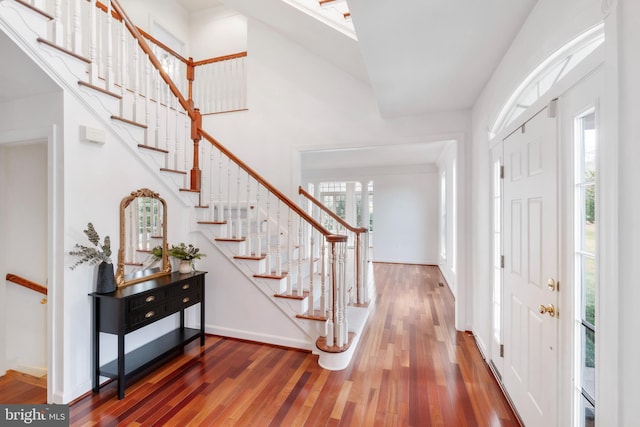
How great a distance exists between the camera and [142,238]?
8.32 feet

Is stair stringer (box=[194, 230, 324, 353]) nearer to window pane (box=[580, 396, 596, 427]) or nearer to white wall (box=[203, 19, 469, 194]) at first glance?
white wall (box=[203, 19, 469, 194])

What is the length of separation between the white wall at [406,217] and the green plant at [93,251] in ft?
20.4

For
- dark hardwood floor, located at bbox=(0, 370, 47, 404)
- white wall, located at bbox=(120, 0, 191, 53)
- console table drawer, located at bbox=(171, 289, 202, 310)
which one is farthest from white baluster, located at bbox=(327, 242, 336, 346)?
white wall, located at bbox=(120, 0, 191, 53)

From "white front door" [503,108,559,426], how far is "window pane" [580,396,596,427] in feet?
0.44

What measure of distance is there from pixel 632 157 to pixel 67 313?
3179mm

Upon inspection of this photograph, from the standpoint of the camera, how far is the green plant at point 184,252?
276 centimetres

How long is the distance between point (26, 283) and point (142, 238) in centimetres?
100

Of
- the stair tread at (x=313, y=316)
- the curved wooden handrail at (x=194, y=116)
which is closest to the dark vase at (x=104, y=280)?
the curved wooden handrail at (x=194, y=116)

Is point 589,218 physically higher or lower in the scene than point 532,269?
higher

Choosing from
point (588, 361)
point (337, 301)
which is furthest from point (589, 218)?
Answer: point (337, 301)

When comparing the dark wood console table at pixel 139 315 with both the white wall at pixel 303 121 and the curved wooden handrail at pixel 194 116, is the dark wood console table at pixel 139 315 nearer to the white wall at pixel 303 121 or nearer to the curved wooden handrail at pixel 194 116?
the curved wooden handrail at pixel 194 116

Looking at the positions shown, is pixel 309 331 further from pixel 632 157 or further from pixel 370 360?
pixel 632 157

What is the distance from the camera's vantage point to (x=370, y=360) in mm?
2576

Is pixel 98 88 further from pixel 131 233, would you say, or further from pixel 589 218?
pixel 589 218
